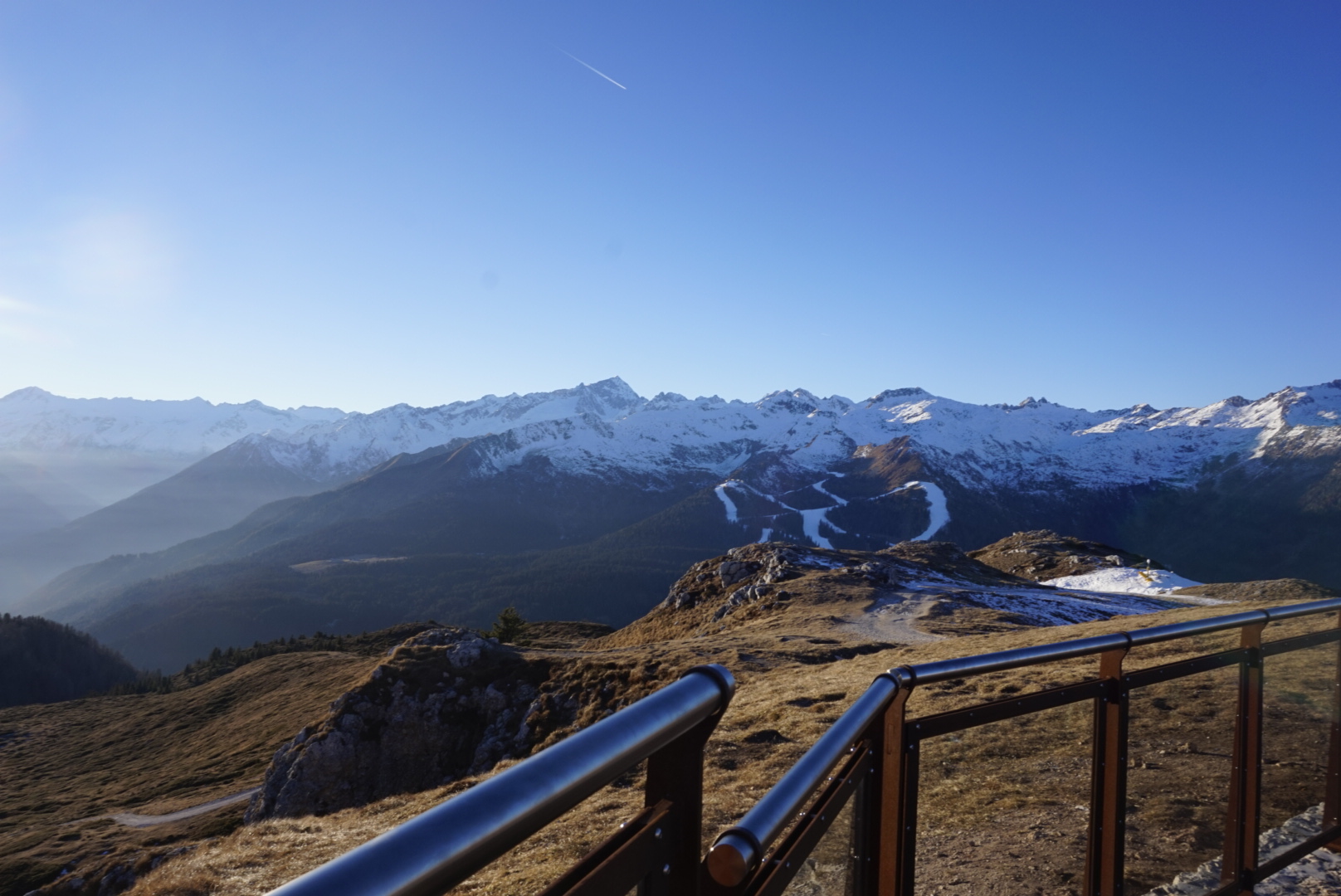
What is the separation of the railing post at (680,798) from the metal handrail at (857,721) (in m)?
0.10

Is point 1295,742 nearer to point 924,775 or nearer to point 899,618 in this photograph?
point 924,775

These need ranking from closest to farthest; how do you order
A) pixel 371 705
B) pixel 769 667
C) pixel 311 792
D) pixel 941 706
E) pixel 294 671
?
pixel 941 706 → pixel 769 667 → pixel 311 792 → pixel 371 705 → pixel 294 671

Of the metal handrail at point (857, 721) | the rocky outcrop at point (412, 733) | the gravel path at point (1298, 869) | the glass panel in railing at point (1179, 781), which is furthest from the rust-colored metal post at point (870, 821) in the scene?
the rocky outcrop at point (412, 733)

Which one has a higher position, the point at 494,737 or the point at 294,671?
the point at 494,737

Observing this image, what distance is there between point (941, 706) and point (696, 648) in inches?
815

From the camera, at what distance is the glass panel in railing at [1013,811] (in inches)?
181

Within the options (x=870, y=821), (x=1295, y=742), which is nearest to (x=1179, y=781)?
(x=1295, y=742)

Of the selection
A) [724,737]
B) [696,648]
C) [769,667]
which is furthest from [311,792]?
[724,737]

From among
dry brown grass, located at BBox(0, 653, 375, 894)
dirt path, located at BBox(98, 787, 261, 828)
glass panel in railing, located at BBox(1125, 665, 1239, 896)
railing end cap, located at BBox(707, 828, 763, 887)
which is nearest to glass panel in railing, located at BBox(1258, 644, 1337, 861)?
glass panel in railing, located at BBox(1125, 665, 1239, 896)

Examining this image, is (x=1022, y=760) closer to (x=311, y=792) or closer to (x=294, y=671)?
(x=311, y=792)

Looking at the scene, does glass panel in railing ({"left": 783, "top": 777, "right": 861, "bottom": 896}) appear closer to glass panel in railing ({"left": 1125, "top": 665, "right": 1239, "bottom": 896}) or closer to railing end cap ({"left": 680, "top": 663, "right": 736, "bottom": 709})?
railing end cap ({"left": 680, "top": 663, "right": 736, "bottom": 709})

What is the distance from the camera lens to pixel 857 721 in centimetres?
317

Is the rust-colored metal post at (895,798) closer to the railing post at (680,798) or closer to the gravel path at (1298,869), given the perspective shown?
the railing post at (680,798)

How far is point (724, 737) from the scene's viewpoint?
1697 centimetres
